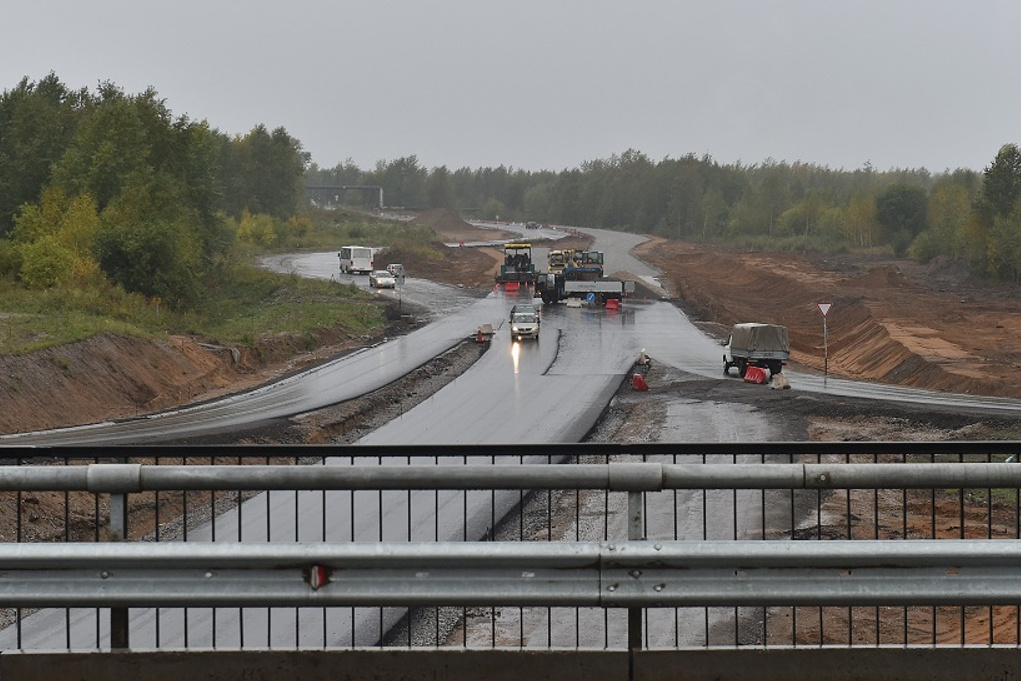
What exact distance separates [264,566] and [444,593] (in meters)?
0.82

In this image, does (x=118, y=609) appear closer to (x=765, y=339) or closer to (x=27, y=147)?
(x=765, y=339)

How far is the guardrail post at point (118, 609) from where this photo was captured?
6309mm

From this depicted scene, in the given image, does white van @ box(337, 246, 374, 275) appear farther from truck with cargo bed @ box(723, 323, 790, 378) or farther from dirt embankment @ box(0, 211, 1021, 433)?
truck with cargo bed @ box(723, 323, 790, 378)

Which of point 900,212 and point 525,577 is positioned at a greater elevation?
point 900,212

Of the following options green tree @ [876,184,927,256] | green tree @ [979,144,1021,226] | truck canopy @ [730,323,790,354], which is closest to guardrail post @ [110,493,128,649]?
truck canopy @ [730,323,790,354]

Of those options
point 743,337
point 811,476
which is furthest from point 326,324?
point 811,476

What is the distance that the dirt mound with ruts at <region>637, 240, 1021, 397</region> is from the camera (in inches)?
1825

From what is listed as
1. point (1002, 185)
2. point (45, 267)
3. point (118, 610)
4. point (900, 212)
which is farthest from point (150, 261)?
point (900, 212)

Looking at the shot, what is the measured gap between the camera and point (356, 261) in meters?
100

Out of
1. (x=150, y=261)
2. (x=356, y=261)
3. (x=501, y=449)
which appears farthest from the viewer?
(x=356, y=261)

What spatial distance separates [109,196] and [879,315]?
41018 mm

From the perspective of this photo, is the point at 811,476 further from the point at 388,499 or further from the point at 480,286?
the point at 480,286

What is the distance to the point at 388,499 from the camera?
23.0m

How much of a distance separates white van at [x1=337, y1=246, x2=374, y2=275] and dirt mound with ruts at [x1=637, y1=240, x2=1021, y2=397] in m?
23.0
